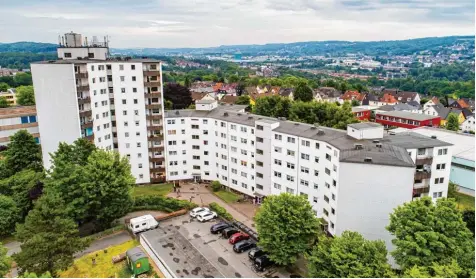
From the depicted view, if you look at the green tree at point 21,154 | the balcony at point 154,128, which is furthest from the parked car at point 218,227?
the green tree at point 21,154

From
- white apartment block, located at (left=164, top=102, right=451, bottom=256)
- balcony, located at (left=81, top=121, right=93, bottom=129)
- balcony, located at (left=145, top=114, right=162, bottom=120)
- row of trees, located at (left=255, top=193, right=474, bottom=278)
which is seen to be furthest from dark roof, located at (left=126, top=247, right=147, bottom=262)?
balcony, located at (left=145, top=114, right=162, bottom=120)

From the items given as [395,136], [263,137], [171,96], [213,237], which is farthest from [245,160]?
[171,96]

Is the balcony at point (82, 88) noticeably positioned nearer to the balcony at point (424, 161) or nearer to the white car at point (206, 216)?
the white car at point (206, 216)

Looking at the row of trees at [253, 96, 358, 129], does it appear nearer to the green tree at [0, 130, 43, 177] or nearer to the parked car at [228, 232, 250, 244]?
the parked car at [228, 232, 250, 244]

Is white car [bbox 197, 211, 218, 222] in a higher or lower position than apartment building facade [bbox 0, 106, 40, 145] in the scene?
lower

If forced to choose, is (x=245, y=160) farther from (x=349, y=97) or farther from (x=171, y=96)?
(x=349, y=97)

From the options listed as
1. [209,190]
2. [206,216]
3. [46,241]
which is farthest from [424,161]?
[46,241]
